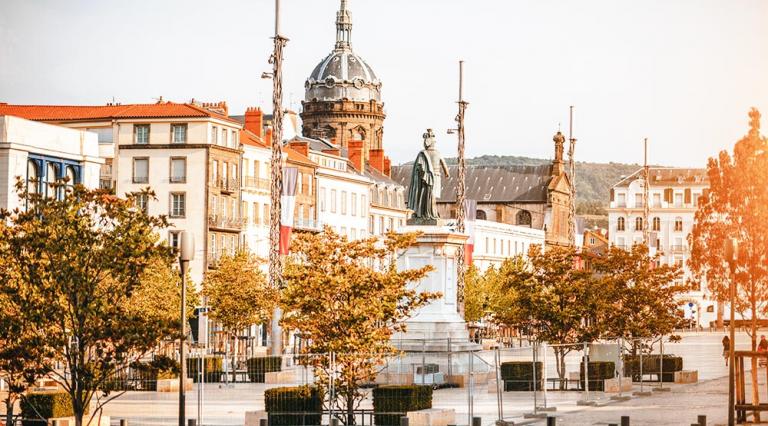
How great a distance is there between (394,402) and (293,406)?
2132 mm

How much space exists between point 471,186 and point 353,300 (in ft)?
449

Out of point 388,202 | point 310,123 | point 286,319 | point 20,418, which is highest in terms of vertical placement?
point 310,123

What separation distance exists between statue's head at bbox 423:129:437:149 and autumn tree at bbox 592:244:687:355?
281 inches

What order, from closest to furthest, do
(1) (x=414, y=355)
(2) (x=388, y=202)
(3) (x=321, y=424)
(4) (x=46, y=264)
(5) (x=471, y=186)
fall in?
(4) (x=46, y=264), (3) (x=321, y=424), (1) (x=414, y=355), (2) (x=388, y=202), (5) (x=471, y=186)

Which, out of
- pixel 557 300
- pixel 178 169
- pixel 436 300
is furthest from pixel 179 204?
pixel 436 300

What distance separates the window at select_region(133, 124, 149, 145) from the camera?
294 ft

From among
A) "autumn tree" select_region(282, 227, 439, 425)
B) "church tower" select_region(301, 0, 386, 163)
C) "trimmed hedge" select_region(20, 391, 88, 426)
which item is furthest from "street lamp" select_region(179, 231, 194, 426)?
"church tower" select_region(301, 0, 386, 163)

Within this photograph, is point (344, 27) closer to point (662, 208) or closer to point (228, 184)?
point (662, 208)

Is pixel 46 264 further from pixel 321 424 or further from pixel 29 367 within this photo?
pixel 321 424

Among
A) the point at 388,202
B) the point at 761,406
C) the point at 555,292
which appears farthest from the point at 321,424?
the point at 388,202

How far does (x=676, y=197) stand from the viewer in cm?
17262

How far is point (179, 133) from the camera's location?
9000 cm

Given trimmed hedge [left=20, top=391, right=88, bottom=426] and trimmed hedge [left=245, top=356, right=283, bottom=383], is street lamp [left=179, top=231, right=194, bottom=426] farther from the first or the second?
trimmed hedge [left=245, top=356, right=283, bottom=383]

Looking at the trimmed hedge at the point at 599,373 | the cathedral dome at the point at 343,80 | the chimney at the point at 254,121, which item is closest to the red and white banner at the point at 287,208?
the trimmed hedge at the point at 599,373
